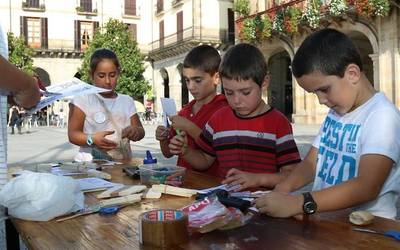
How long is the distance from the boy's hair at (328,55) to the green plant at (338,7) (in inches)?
652

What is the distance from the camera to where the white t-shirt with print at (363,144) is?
1.79 m

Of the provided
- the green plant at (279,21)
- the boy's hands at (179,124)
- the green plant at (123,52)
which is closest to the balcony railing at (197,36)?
the green plant at (123,52)

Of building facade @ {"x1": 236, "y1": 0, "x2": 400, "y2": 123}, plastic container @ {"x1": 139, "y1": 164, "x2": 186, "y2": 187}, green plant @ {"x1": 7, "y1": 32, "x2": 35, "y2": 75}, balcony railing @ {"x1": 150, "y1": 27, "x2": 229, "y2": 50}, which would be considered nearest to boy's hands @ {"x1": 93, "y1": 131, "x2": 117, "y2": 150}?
plastic container @ {"x1": 139, "y1": 164, "x2": 186, "y2": 187}

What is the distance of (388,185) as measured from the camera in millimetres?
1899

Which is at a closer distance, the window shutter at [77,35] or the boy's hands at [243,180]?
the boy's hands at [243,180]

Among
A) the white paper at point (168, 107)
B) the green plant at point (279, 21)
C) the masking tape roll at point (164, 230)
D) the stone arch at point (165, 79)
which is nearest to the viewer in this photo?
the masking tape roll at point (164, 230)

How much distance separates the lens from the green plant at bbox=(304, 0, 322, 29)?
18.8 m

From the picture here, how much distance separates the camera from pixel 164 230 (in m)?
1.38

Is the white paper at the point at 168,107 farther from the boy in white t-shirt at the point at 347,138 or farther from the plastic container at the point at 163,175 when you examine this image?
the boy in white t-shirt at the point at 347,138

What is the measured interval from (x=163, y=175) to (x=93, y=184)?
0.33 metres

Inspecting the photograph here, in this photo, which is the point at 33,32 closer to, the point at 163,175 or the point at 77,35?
the point at 77,35

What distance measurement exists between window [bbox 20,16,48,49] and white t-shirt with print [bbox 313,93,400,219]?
119ft

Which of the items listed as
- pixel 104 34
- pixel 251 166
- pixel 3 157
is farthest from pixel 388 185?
pixel 104 34

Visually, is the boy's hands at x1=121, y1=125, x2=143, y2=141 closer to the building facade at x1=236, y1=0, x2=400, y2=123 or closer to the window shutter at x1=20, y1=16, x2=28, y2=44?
the building facade at x1=236, y1=0, x2=400, y2=123
